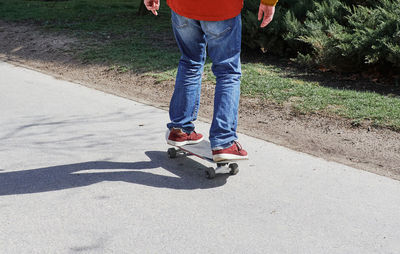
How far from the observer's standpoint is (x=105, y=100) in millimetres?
6512

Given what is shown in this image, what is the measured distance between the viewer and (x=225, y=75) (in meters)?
3.97

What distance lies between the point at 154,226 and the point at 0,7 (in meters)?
14.9

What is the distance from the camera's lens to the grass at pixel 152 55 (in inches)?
238

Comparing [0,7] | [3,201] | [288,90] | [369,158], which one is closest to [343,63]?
[288,90]

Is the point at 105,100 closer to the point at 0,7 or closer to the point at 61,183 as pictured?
the point at 61,183

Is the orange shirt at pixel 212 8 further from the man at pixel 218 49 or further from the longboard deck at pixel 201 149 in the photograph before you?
the longboard deck at pixel 201 149

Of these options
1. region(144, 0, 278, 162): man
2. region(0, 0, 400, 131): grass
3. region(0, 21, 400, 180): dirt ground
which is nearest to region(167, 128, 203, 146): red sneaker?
region(144, 0, 278, 162): man

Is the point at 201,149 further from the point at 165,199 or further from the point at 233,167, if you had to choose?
the point at 165,199

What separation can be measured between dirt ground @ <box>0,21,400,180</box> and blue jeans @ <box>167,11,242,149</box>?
42.3 inches

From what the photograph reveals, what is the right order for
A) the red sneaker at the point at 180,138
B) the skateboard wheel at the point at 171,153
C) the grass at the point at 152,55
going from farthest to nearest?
the grass at the point at 152,55
the skateboard wheel at the point at 171,153
the red sneaker at the point at 180,138

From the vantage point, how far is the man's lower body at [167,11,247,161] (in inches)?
155

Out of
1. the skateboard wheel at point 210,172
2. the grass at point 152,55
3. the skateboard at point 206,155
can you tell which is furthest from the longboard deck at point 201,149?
the grass at point 152,55

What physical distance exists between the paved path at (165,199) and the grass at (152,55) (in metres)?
1.49

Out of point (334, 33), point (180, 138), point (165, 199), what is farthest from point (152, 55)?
point (165, 199)
